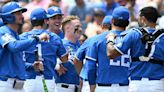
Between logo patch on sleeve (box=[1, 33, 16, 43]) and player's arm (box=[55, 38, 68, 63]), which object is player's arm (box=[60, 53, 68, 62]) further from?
logo patch on sleeve (box=[1, 33, 16, 43])

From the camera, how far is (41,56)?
12922 millimetres

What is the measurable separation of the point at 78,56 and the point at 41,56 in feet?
2.27

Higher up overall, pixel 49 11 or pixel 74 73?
pixel 49 11

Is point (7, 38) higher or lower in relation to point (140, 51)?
higher

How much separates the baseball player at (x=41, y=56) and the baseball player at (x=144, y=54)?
6.81ft

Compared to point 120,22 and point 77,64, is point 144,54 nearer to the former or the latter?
point 120,22

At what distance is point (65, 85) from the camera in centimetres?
1382

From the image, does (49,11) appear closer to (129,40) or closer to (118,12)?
(118,12)

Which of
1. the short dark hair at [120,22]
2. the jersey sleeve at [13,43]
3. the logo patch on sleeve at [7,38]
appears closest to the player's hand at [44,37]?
the jersey sleeve at [13,43]

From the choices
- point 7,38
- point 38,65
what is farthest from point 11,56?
point 38,65

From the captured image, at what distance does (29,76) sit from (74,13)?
6.47 meters

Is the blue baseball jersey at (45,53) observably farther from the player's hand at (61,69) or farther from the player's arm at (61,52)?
the player's hand at (61,69)

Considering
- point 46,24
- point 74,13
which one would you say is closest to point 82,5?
point 74,13

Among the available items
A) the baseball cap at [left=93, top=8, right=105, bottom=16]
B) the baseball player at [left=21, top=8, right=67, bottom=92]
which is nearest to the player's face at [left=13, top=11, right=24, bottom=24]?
the baseball player at [left=21, top=8, right=67, bottom=92]
